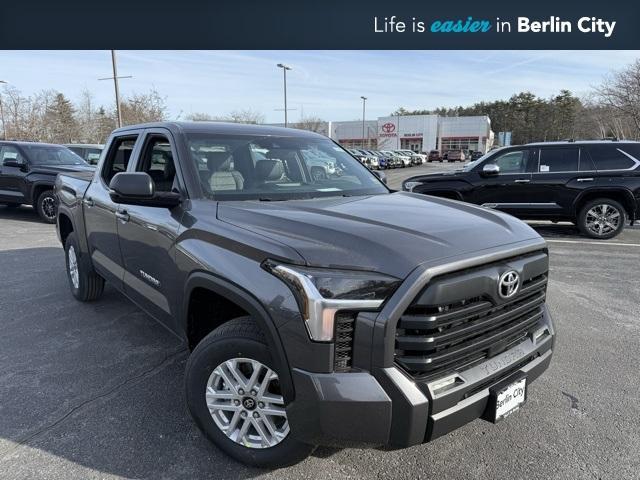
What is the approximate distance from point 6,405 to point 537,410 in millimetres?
3492

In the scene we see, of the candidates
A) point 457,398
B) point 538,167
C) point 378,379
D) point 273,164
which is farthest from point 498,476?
point 538,167

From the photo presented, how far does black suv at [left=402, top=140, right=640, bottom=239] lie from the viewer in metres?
8.85

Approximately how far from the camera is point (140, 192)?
112 inches

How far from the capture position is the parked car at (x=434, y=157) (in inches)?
2665

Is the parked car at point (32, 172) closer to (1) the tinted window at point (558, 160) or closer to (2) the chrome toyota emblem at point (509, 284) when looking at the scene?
(1) the tinted window at point (558, 160)

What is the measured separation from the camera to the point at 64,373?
3521 millimetres

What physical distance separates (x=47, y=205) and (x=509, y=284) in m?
10.8

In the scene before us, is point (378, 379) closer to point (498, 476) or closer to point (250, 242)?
point (250, 242)

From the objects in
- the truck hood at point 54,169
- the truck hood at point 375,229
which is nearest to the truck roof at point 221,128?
the truck hood at point 375,229

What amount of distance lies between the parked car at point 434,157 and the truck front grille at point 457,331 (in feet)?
224

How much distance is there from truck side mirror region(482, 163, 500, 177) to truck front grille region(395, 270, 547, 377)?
7.31 meters

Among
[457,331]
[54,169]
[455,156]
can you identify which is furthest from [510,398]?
[455,156]

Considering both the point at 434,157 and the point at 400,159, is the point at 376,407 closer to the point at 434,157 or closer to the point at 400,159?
the point at 400,159

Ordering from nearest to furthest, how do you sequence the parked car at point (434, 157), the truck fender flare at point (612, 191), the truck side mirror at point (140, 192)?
the truck side mirror at point (140, 192) → the truck fender flare at point (612, 191) → the parked car at point (434, 157)
